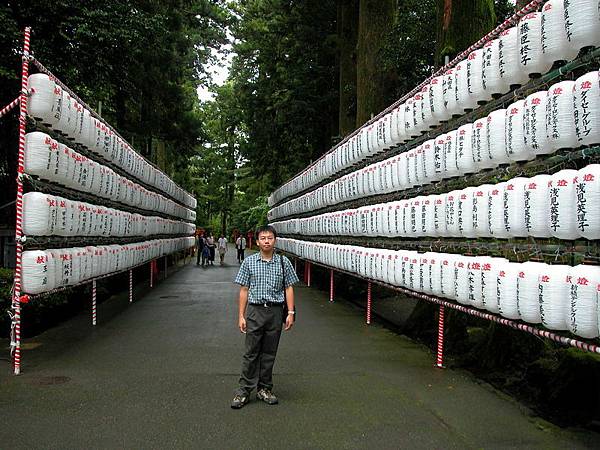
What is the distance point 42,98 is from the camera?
7945mm

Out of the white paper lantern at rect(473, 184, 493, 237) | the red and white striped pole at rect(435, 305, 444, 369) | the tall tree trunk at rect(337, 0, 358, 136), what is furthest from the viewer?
the tall tree trunk at rect(337, 0, 358, 136)

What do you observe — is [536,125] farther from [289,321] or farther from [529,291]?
[289,321]

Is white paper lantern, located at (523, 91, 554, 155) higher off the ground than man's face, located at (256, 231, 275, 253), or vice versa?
white paper lantern, located at (523, 91, 554, 155)

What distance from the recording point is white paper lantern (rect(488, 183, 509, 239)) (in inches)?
238

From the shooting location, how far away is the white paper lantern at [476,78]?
691cm

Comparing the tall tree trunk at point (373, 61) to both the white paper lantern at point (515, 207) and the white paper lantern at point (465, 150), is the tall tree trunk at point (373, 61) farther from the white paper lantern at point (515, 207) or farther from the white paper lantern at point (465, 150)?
the white paper lantern at point (515, 207)

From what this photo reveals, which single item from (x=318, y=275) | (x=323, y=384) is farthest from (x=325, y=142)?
(x=323, y=384)

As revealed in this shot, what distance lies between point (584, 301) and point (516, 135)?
6.35ft

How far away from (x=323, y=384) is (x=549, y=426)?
255cm

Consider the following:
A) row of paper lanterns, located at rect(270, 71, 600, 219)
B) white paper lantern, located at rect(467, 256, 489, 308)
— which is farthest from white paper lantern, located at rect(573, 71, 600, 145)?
white paper lantern, located at rect(467, 256, 489, 308)

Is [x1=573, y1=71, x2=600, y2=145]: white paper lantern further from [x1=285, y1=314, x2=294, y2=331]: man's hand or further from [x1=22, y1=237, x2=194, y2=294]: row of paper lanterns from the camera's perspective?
[x1=22, y1=237, x2=194, y2=294]: row of paper lanterns

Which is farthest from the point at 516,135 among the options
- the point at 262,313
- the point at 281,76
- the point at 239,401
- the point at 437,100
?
the point at 281,76

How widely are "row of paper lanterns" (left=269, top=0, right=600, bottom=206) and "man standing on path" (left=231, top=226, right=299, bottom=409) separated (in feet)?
9.84

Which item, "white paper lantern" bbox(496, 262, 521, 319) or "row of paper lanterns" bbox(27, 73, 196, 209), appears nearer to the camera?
"white paper lantern" bbox(496, 262, 521, 319)
